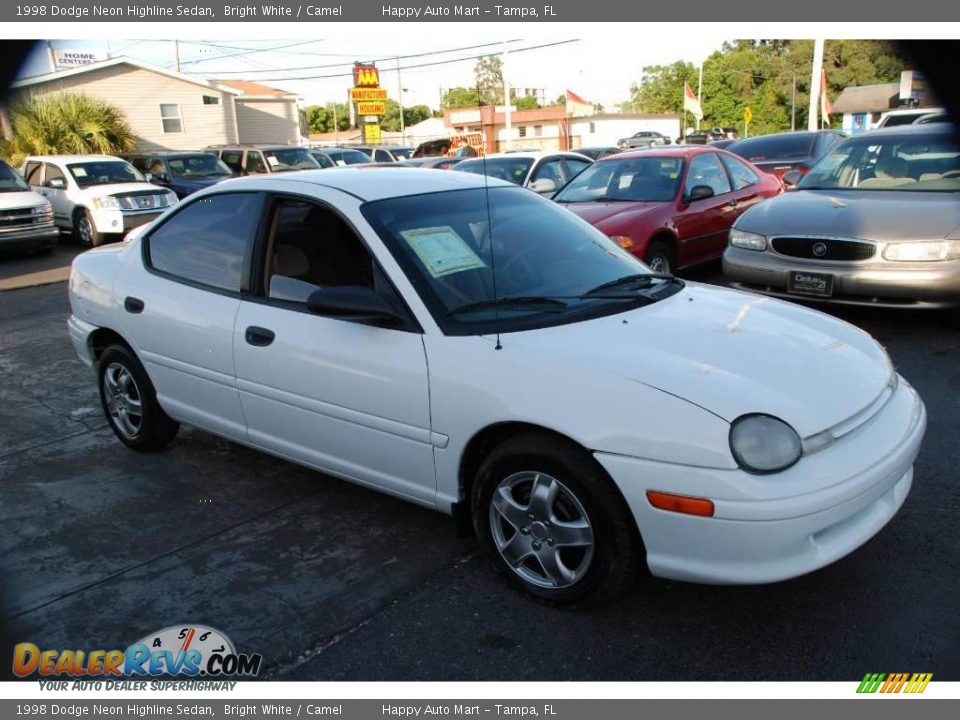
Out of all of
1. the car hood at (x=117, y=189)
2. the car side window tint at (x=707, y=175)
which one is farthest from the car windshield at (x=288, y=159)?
the car side window tint at (x=707, y=175)

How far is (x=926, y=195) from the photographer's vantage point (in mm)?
6445

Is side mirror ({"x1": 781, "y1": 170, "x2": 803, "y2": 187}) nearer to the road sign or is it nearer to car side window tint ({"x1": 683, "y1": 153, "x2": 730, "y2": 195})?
car side window tint ({"x1": 683, "y1": 153, "x2": 730, "y2": 195})

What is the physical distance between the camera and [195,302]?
4.05 meters

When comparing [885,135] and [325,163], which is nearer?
Result: [885,135]

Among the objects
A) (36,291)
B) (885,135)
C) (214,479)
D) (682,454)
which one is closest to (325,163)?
(36,291)

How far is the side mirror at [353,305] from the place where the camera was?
3.17m

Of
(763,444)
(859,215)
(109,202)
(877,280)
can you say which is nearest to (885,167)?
(859,215)

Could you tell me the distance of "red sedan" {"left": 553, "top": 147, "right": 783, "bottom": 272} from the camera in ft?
25.7

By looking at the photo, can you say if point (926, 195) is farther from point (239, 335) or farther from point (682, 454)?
point (239, 335)

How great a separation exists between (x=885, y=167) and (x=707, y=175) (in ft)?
6.73

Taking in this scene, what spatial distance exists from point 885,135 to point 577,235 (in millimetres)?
4857

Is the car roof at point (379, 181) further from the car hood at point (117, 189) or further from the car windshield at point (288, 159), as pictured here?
the car windshield at point (288, 159)

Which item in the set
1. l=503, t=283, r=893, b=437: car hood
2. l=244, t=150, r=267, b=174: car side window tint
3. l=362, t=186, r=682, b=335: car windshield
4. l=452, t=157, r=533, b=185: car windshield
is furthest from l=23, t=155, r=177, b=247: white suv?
l=503, t=283, r=893, b=437: car hood

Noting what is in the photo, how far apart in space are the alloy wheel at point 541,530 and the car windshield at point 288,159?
16.6 meters
